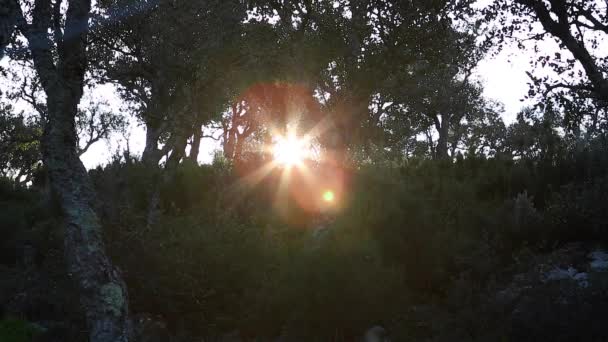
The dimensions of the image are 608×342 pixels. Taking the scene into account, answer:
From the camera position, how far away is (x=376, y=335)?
27.1 feet

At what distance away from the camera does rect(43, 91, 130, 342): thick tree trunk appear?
20.2 ft

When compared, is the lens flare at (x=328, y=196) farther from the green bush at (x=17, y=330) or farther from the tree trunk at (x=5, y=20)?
the tree trunk at (x=5, y=20)

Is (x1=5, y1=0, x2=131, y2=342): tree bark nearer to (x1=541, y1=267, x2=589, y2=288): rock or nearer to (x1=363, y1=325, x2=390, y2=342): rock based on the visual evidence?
(x1=363, y1=325, x2=390, y2=342): rock

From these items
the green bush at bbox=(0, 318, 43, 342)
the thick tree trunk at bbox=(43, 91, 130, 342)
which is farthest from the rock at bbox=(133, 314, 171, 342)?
the thick tree trunk at bbox=(43, 91, 130, 342)

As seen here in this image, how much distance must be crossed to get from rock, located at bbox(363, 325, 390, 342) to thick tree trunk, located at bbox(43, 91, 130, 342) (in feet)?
11.9

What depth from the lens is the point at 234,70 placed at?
58.7ft

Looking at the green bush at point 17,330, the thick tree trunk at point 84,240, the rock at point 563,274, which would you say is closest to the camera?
the thick tree trunk at point 84,240

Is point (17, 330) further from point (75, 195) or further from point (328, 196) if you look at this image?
point (328, 196)

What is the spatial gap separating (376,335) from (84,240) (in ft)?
14.3

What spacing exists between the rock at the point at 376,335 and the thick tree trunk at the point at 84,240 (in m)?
3.62

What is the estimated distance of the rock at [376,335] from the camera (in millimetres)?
8134

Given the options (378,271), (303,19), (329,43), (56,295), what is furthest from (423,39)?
(56,295)

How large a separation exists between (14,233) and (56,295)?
18.4 feet

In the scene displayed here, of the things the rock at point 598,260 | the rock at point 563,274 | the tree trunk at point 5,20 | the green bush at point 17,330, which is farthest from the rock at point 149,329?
the rock at point 598,260
